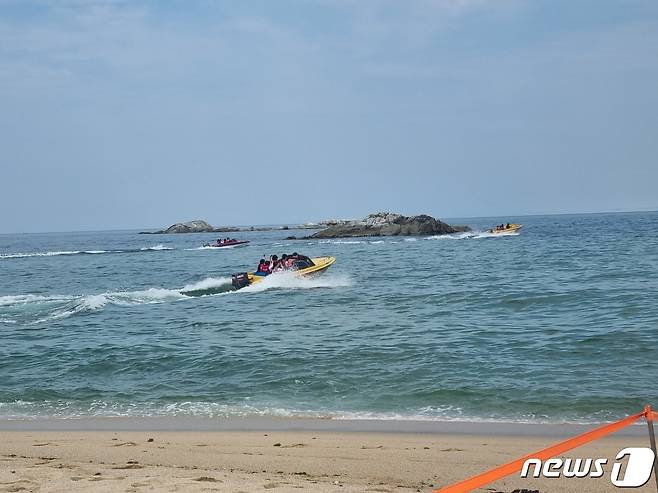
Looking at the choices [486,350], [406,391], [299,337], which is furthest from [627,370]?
[299,337]

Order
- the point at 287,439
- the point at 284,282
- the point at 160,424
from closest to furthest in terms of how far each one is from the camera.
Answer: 1. the point at 287,439
2. the point at 160,424
3. the point at 284,282

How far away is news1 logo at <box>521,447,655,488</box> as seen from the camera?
571cm

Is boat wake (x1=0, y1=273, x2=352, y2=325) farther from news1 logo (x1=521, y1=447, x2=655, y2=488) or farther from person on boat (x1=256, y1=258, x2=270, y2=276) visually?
news1 logo (x1=521, y1=447, x2=655, y2=488)

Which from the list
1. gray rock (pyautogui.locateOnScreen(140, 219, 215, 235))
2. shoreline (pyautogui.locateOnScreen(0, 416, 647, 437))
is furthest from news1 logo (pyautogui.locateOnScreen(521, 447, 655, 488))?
gray rock (pyautogui.locateOnScreen(140, 219, 215, 235))

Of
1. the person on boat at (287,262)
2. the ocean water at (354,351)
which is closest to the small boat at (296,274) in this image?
the person on boat at (287,262)

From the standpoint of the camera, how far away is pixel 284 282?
28531 mm

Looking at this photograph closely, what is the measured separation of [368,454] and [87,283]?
31.8m

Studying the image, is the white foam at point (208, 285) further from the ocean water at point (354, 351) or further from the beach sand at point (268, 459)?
the beach sand at point (268, 459)

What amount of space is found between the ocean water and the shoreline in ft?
1.16

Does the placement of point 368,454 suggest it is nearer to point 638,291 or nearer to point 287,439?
point 287,439

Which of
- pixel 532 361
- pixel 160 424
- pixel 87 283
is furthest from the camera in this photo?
pixel 87 283

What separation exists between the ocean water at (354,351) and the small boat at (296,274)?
95.3 inches

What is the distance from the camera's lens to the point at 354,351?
44.2 feet

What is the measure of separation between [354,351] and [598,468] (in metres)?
7.45
